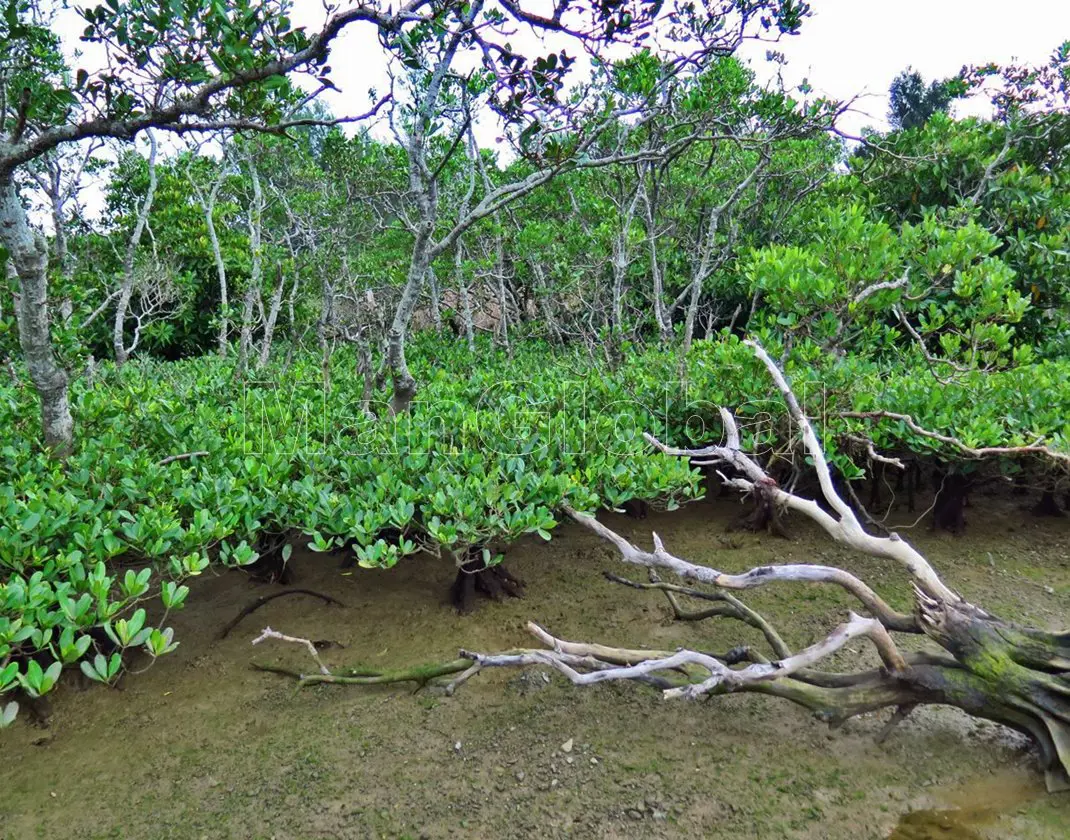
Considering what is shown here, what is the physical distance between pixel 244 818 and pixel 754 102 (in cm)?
602

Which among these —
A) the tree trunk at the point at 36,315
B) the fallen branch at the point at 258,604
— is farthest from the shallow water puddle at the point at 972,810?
the tree trunk at the point at 36,315

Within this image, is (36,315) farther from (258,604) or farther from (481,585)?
(481,585)

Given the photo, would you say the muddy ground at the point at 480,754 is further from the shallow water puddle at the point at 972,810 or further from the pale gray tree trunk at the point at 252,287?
the pale gray tree trunk at the point at 252,287

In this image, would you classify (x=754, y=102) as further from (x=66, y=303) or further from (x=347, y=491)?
(x=66, y=303)

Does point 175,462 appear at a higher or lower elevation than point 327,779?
higher

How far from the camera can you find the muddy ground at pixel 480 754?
8.14 ft

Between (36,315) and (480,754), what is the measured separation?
284 centimetres

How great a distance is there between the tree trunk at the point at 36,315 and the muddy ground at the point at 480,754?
126 centimetres

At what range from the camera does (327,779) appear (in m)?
2.73

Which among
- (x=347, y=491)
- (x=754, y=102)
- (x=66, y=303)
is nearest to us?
(x=347, y=491)

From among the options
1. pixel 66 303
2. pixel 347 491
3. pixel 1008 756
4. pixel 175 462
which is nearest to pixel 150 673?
pixel 175 462

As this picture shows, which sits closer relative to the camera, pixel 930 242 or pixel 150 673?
pixel 150 673

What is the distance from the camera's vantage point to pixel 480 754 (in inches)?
112

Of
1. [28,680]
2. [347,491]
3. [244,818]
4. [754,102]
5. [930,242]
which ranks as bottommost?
[244,818]
